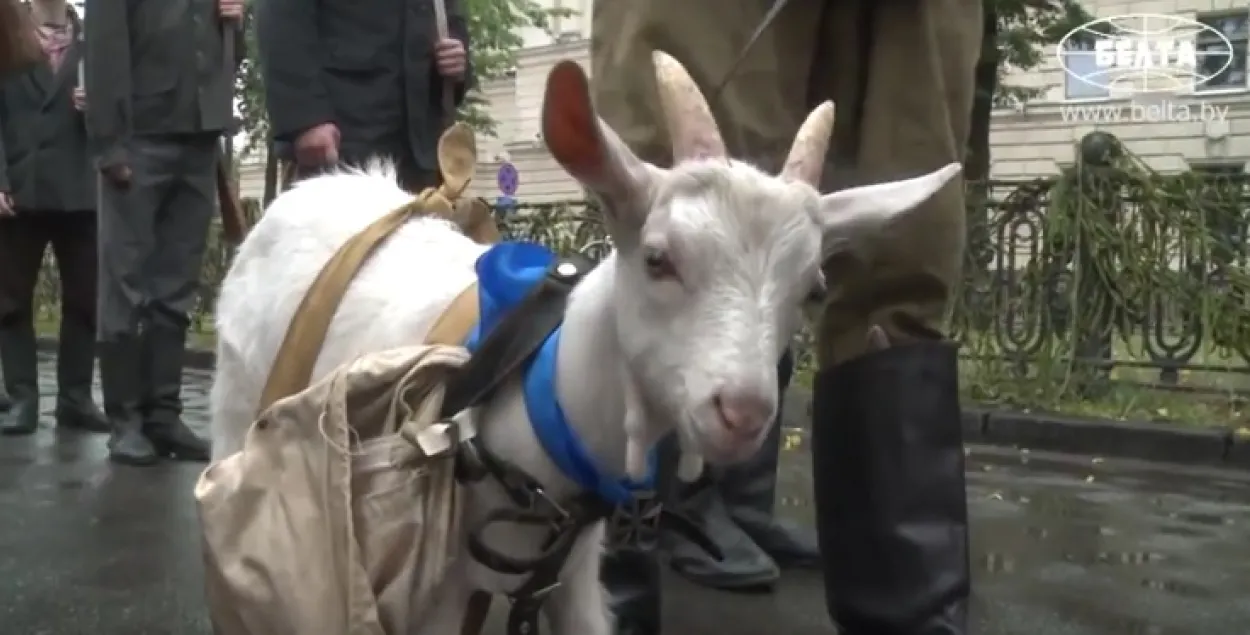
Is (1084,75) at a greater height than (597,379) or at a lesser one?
greater

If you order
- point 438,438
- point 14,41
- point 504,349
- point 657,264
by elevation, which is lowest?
point 438,438

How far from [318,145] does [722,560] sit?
1.85 meters

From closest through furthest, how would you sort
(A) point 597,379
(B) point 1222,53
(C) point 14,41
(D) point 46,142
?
(A) point 597,379 → (C) point 14,41 → (D) point 46,142 → (B) point 1222,53

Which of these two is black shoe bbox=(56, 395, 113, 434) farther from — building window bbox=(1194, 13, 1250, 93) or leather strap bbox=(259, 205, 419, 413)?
building window bbox=(1194, 13, 1250, 93)

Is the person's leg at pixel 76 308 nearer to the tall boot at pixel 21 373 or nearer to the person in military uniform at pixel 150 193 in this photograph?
the tall boot at pixel 21 373

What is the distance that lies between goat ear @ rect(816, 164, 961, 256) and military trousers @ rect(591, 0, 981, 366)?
484 mm

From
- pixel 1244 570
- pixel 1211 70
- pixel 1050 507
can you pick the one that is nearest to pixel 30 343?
pixel 1050 507

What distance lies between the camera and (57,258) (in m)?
8.30

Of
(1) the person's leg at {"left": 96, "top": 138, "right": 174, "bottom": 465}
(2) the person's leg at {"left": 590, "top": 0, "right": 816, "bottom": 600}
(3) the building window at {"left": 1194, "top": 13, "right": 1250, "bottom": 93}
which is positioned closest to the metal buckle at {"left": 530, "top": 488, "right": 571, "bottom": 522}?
(2) the person's leg at {"left": 590, "top": 0, "right": 816, "bottom": 600}

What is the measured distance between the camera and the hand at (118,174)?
6.51 meters

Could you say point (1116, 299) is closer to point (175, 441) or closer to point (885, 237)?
point (175, 441)

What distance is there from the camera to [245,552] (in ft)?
9.14

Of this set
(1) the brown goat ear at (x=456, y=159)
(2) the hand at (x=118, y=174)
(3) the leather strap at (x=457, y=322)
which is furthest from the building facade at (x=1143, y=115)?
(3) the leather strap at (x=457, y=322)

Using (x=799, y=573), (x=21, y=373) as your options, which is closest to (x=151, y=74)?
(x=21, y=373)
